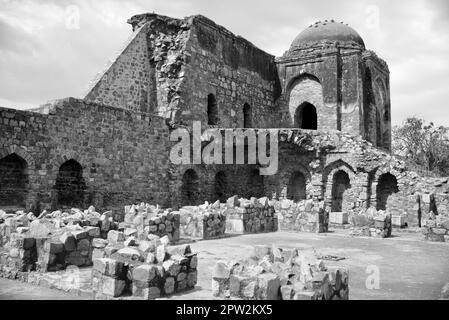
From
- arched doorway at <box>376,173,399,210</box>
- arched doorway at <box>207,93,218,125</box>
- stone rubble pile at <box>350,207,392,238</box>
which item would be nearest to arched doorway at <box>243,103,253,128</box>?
arched doorway at <box>207,93,218,125</box>

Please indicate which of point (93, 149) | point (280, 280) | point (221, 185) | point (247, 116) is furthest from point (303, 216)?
point (280, 280)

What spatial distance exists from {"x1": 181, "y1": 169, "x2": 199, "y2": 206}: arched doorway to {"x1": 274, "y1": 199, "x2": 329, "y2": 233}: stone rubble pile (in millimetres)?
3785

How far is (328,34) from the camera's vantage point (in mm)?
21484

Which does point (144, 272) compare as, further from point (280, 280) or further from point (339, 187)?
point (339, 187)

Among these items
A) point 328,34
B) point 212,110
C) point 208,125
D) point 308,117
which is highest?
point 328,34

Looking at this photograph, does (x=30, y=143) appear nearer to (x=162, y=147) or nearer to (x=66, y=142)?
(x=66, y=142)

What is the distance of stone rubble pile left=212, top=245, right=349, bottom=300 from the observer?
4016mm

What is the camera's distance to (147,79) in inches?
643

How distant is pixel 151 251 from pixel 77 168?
8004 millimetres

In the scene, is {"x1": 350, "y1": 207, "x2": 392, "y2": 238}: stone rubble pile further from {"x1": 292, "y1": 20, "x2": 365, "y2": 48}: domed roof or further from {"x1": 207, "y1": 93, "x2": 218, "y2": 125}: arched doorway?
{"x1": 292, "y1": 20, "x2": 365, "y2": 48}: domed roof

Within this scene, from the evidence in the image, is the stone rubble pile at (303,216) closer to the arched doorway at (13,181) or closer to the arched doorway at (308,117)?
the arched doorway at (13,181)

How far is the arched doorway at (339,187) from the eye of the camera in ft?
54.9

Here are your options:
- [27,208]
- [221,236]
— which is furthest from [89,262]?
[27,208]

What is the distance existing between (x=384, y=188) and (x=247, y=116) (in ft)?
22.4
